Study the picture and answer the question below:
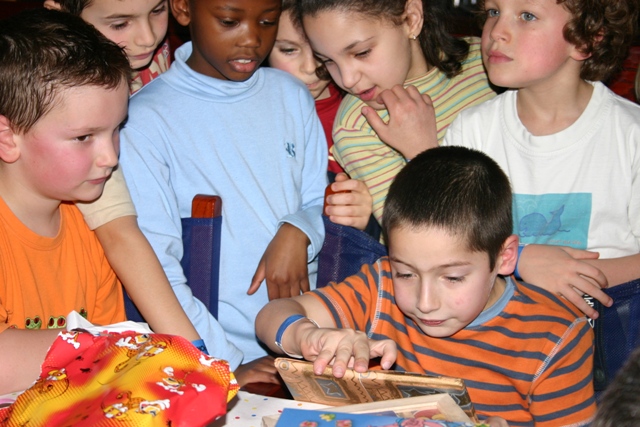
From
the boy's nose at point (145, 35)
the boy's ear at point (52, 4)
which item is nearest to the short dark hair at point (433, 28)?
the boy's nose at point (145, 35)

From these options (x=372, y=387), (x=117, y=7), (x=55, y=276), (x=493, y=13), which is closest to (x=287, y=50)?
(x=117, y=7)

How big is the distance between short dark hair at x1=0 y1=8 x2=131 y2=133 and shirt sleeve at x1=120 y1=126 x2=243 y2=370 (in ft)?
1.03

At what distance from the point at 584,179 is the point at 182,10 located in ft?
3.58

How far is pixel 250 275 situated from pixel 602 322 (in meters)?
0.87

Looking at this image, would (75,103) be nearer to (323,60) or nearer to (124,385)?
(124,385)

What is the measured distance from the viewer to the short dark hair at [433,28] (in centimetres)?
199

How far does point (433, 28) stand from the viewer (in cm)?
213

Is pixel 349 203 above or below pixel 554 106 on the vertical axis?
below

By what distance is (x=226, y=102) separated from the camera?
198 cm

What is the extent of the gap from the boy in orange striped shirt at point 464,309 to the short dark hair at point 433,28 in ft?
2.05

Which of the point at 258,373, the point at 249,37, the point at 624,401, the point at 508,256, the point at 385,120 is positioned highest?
the point at 249,37

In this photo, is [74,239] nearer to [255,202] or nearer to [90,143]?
[90,143]

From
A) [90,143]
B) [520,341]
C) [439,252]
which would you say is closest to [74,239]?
[90,143]

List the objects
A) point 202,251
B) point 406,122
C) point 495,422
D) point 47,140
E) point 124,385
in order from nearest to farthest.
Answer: point 124,385 < point 495,422 < point 47,140 < point 202,251 < point 406,122
